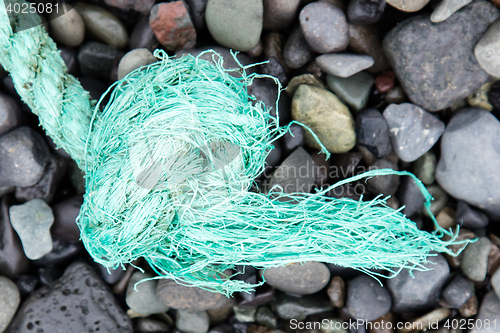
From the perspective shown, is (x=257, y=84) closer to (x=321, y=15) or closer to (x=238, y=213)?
(x=321, y=15)

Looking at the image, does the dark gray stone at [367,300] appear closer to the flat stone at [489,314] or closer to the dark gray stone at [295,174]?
the flat stone at [489,314]

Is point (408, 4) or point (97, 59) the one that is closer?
point (408, 4)

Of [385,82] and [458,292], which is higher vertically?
[385,82]

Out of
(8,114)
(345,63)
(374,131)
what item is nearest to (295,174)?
(374,131)

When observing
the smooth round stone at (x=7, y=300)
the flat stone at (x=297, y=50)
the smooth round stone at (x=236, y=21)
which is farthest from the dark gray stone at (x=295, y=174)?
the smooth round stone at (x=7, y=300)

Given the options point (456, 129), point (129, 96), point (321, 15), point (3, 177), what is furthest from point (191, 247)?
point (456, 129)

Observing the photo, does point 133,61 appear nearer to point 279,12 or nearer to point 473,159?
point 279,12
